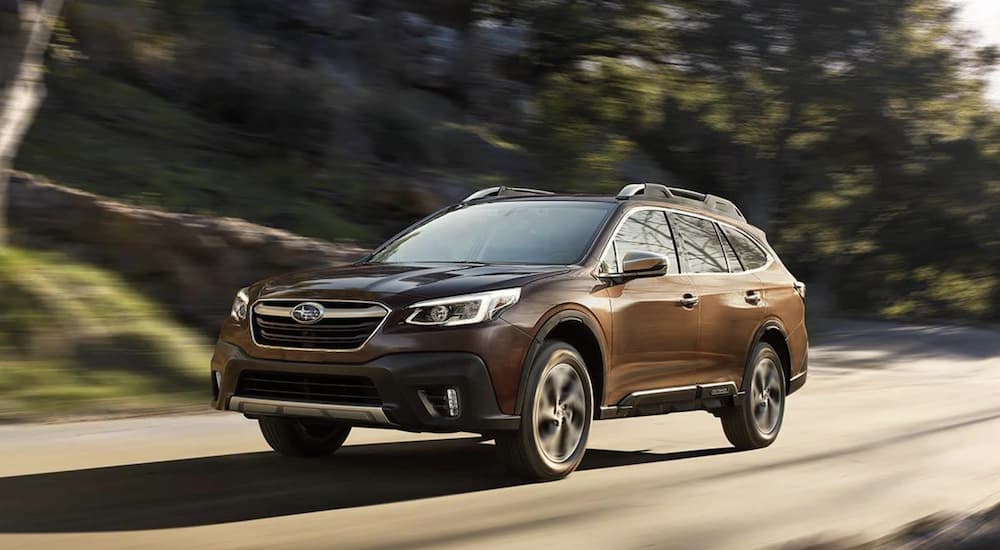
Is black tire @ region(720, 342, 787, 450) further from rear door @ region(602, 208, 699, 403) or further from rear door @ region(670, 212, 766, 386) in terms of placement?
rear door @ region(602, 208, 699, 403)

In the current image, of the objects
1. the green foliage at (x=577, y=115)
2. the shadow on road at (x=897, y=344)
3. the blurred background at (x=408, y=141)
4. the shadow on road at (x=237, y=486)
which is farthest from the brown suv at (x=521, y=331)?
the shadow on road at (x=897, y=344)

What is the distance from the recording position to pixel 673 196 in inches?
363

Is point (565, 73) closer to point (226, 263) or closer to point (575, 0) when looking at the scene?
point (575, 0)

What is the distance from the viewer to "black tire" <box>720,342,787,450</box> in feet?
30.7

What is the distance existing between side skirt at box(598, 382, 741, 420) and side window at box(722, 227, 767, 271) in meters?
1.03

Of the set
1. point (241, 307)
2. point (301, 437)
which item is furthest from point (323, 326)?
point (301, 437)

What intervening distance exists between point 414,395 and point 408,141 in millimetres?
15898

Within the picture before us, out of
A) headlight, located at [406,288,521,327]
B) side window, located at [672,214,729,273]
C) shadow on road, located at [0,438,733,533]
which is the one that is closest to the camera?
shadow on road, located at [0,438,733,533]

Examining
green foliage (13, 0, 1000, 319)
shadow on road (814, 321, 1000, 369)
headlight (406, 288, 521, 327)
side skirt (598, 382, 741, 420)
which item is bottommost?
shadow on road (814, 321, 1000, 369)

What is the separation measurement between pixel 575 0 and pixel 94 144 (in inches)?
347

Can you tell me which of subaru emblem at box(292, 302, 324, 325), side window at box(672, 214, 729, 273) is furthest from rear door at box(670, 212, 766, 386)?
subaru emblem at box(292, 302, 324, 325)

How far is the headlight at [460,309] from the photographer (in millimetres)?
6824

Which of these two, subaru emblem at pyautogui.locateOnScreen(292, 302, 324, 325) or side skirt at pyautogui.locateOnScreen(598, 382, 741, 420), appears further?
side skirt at pyautogui.locateOnScreen(598, 382, 741, 420)

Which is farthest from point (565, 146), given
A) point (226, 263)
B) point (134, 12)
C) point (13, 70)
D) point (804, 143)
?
point (13, 70)
